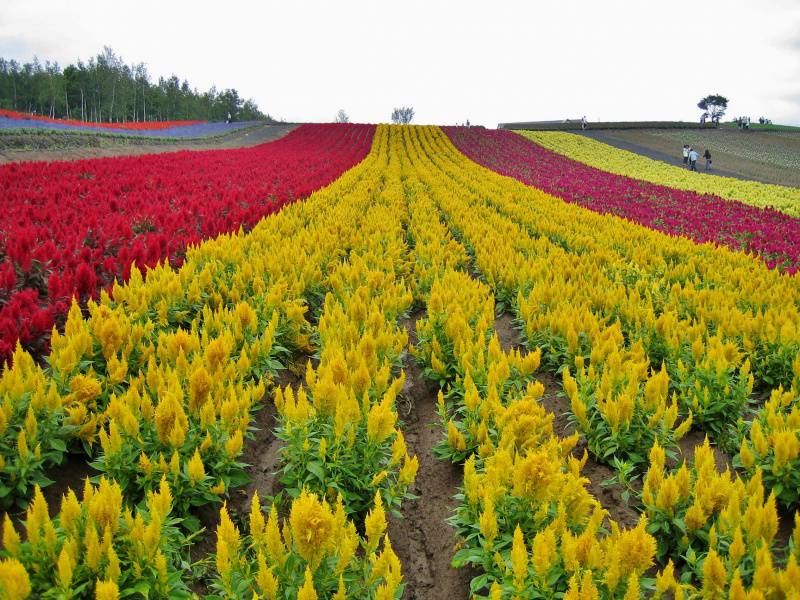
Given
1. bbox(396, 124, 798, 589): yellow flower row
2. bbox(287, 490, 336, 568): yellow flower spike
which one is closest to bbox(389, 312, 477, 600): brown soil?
bbox(396, 124, 798, 589): yellow flower row

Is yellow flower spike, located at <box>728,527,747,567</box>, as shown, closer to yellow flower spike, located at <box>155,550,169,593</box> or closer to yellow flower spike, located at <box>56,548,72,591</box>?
yellow flower spike, located at <box>155,550,169,593</box>

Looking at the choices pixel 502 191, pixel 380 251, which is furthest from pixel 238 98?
pixel 380 251

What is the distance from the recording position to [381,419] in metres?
2.62

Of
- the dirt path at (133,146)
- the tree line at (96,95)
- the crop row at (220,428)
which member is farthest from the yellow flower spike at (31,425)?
the tree line at (96,95)

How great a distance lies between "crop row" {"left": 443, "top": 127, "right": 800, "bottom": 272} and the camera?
1021cm

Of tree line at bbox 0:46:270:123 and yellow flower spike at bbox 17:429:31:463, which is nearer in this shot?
yellow flower spike at bbox 17:429:31:463

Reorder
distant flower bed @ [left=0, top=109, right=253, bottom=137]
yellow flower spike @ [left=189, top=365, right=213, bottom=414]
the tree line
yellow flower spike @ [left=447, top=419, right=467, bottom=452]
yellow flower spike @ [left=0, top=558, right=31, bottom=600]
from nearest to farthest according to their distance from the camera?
yellow flower spike @ [left=0, top=558, right=31, bottom=600] → yellow flower spike @ [left=189, top=365, right=213, bottom=414] → yellow flower spike @ [left=447, top=419, right=467, bottom=452] → distant flower bed @ [left=0, top=109, right=253, bottom=137] → the tree line

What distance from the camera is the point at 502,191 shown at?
1445cm

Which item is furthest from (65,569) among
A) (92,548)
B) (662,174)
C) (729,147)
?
(729,147)

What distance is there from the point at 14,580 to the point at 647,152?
41090 millimetres

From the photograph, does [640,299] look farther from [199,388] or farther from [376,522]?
[199,388]

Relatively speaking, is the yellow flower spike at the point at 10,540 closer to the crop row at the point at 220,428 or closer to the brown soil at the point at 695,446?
the crop row at the point at 220,428

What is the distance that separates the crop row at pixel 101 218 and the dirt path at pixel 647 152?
2334 centimetres

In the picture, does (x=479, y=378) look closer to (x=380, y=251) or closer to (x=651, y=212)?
(x=380, y=251)
